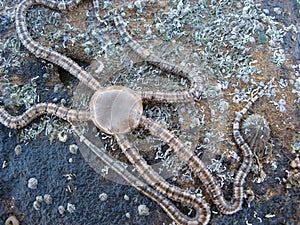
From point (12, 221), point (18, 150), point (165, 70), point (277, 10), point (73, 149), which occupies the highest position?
point (277, 10)

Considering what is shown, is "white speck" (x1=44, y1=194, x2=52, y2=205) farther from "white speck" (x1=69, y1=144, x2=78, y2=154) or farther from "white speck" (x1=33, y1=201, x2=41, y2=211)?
"white speck" (x1=69, y1=144, x2=78, y2=154)

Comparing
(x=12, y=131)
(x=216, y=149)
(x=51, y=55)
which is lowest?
(x=12, y=131)

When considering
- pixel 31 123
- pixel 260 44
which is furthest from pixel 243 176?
pixel 31 123

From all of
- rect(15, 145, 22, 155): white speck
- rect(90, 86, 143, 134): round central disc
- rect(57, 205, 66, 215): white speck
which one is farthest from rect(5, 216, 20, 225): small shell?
rect(90, 86, 143, 134): round central disc

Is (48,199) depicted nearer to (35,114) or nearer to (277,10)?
(35,114)

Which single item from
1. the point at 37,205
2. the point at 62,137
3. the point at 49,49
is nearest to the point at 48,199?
the point at 37,205

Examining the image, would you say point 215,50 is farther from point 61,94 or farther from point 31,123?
point 31,123
